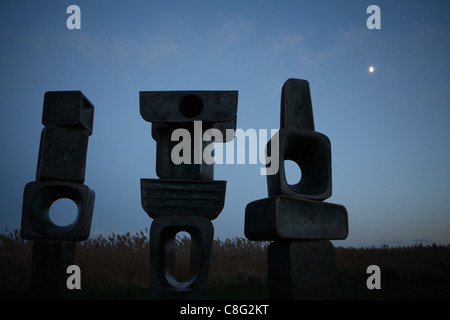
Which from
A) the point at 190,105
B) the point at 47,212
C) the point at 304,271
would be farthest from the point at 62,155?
the point at 304,271

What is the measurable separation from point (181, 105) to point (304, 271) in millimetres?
2724

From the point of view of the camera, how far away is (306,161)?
402cm

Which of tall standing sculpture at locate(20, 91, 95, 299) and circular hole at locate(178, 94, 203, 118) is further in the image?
circular hole at locate(178, 94, 203, 118)

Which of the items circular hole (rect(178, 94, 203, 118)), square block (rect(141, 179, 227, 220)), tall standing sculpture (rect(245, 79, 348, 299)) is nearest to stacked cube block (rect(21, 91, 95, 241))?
square block (rect(141, 179, 227, 220))

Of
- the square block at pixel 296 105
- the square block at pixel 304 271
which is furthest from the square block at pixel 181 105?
the square block at pixel 304 271

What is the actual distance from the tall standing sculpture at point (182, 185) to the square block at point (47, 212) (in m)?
0.77

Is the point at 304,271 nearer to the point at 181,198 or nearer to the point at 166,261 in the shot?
the point at 181,198

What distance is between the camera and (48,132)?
450 cm

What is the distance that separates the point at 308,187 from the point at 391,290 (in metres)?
2.96

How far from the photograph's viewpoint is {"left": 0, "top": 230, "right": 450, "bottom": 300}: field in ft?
17.5

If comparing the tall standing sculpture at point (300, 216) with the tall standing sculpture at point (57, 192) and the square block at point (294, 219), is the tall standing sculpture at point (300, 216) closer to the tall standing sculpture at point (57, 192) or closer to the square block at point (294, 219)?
the square block at point (294, 219)

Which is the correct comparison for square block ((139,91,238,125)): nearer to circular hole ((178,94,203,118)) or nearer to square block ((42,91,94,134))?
circular hole ((178,94,203,118))

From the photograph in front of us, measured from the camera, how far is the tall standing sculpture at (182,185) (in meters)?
4.32
